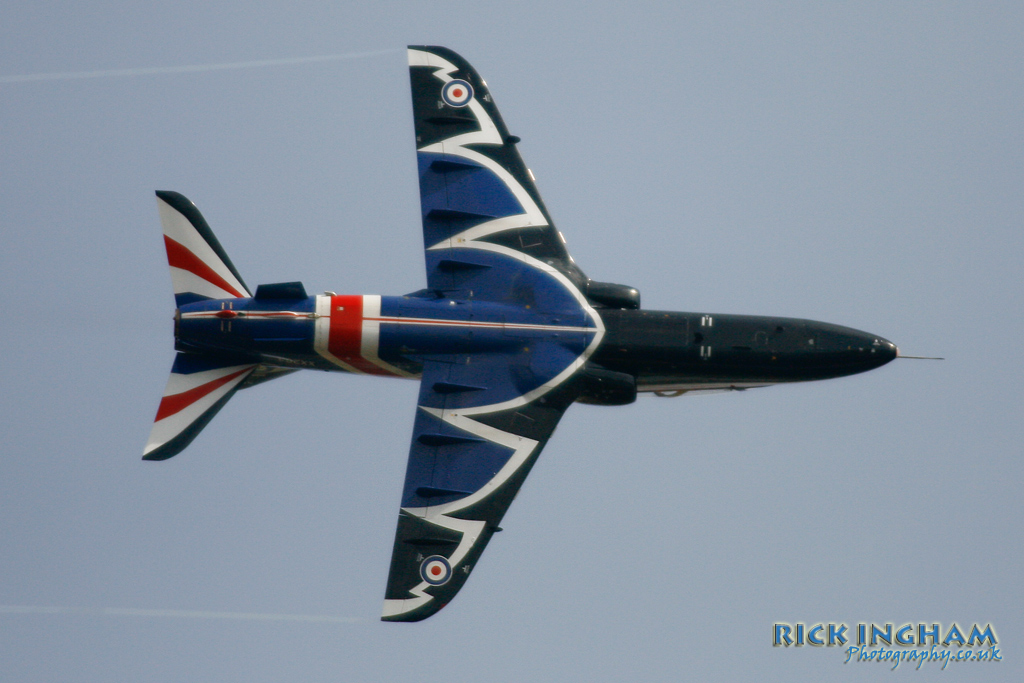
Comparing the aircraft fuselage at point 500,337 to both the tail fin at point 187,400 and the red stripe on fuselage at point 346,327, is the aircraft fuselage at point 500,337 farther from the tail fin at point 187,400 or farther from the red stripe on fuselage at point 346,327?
the tail fin at point 187,400

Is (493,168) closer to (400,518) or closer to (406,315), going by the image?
(406,315)

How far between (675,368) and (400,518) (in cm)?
574

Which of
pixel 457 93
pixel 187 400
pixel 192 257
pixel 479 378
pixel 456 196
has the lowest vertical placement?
pixel 187 400

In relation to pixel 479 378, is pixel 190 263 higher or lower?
higher

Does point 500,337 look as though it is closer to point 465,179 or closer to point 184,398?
point 465,179

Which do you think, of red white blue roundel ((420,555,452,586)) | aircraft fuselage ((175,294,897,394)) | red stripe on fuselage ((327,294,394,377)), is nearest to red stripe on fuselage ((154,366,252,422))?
aircraft fuselage ((175,294,897,394))

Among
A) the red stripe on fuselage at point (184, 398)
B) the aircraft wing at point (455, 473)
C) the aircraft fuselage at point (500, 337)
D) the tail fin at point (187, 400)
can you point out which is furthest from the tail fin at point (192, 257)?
the aircraft wing at point (455, 473)

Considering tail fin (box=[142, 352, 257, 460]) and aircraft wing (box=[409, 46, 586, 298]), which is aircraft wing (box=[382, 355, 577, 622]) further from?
tail fin (box=[142, 352, 257, 460])

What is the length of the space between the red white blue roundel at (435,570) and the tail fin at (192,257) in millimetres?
6093

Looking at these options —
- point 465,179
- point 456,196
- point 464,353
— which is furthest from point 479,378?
point 465,179

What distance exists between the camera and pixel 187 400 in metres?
26.1

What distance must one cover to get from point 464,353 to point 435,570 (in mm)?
3951

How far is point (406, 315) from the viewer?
25609mm

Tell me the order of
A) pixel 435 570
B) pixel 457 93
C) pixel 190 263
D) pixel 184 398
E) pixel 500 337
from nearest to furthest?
1. pixel 435 570
2. pixel 500 337
3. pixel 184 398
4. pixel 190 263
5. pixel 457 93
